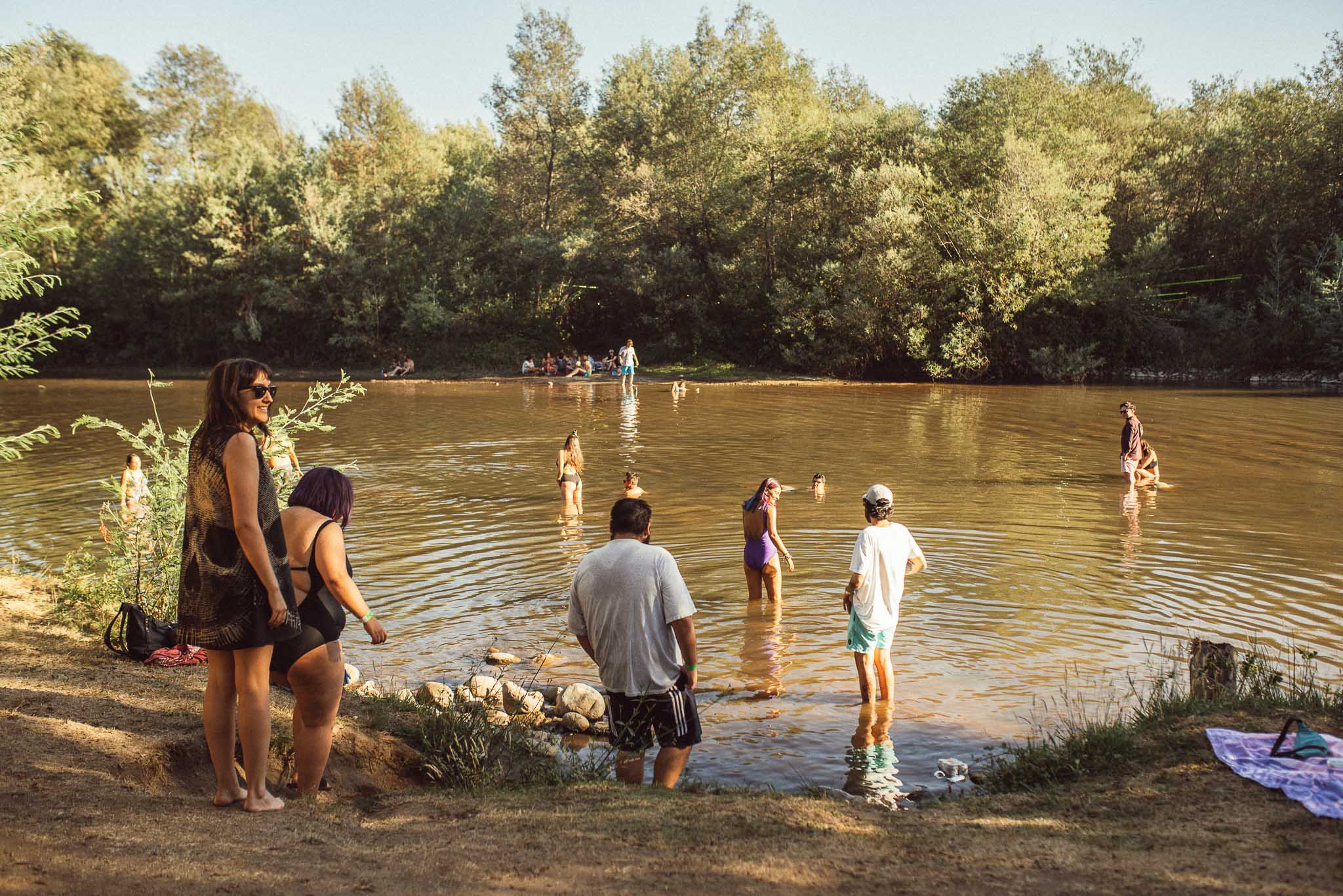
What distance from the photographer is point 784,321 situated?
46438 mm

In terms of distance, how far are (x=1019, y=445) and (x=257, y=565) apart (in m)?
21.4

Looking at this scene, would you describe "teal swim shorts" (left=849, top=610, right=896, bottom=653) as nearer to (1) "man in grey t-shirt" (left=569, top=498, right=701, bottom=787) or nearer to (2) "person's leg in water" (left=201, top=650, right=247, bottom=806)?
(1) "man in grey t-shirt" (left=569, top=498, right=701, bottom=787)

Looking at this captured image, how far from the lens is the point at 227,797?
486 cm

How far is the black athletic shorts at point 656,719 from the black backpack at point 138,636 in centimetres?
349

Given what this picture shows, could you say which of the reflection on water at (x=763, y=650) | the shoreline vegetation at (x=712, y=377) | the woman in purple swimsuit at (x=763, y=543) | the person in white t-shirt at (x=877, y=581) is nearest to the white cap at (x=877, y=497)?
the person in white t-shirt at (x=877, y=581)

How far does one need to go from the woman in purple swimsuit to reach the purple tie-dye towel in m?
5.03

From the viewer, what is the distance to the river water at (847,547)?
27.7ft

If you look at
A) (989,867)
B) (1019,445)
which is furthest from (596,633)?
(1019,445)

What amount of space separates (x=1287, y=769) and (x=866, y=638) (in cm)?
330

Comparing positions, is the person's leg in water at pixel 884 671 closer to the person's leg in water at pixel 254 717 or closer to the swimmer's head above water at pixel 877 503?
the swimmer's head above water at pixel 877 503

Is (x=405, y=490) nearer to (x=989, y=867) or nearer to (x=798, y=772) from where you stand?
(x=798, y=772)

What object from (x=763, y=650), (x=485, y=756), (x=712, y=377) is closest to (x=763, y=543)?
(x=763, y=650)

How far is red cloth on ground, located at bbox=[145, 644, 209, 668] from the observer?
709 centimetres

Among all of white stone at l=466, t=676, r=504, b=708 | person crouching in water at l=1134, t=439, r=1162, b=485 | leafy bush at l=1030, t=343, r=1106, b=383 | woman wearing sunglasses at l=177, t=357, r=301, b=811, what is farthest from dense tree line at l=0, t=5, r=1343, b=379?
woman wearing sunglasses at l=177, t=357, r=301, b=811
